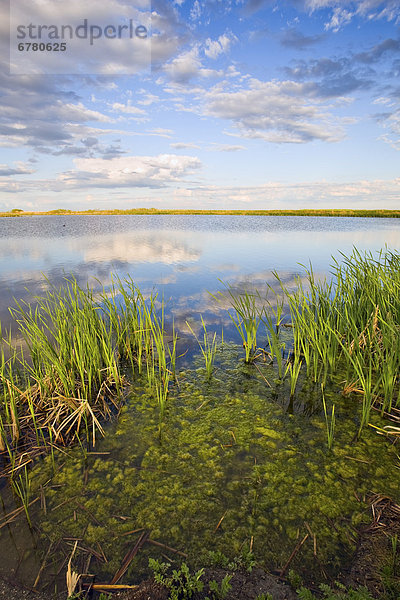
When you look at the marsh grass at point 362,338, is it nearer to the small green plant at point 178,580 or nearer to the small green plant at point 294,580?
the small green plant at point 294,580

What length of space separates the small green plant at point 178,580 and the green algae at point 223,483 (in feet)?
0.45

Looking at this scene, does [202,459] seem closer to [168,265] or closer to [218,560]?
[218,560]

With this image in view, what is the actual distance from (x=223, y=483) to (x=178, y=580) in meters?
0.96

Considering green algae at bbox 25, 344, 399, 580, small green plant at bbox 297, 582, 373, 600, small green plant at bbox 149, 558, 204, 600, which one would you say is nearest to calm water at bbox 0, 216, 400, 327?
green algae at bbox 25, 344, 399, 580

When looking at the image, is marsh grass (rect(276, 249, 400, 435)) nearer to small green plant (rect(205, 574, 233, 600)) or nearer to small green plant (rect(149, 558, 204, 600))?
small green plant (rect(205, 574, 233, 600))

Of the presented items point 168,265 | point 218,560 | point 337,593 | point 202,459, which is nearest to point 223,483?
point 202,459

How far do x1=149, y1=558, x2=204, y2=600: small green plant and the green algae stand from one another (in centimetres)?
14

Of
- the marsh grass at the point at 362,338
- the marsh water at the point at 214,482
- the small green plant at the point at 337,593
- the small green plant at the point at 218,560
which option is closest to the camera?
the small green plant at the point at 337,593

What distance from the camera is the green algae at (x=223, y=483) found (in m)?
2.37

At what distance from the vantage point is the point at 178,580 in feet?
6.73

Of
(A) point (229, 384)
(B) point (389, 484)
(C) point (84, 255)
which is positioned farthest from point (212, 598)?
(C) point (84, 255)

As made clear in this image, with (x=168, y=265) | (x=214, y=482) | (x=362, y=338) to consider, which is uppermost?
(x=168, y=265)

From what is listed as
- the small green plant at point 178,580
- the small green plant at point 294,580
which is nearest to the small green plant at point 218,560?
the small green plant at point 178,580

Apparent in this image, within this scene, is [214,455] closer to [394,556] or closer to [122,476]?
[122,476]
